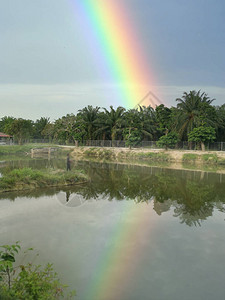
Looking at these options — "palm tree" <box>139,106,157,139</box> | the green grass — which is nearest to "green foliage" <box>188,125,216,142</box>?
the green grass

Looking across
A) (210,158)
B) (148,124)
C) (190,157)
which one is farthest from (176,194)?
(148,124)

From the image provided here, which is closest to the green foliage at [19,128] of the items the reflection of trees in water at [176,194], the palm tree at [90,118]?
the palm tree at [90,118]

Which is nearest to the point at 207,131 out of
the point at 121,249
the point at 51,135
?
the point at 121,249

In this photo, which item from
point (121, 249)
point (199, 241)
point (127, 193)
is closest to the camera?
point (121, 249)

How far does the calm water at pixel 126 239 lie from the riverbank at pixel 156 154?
2614 cm

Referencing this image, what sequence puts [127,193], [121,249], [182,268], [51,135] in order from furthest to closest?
[51,135], [127,193], [121,249], [182,268]

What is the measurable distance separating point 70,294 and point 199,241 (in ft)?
16.7

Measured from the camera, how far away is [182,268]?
7453 mm

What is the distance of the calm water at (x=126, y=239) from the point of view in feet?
Answer: 21.7

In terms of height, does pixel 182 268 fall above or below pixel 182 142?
below

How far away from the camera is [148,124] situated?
187 ft

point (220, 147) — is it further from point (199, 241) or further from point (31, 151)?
point (199, 241)

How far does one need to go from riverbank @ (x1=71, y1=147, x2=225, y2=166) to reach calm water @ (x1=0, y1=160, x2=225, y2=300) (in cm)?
2614

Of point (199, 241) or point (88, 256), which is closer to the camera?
point (88, 256)
